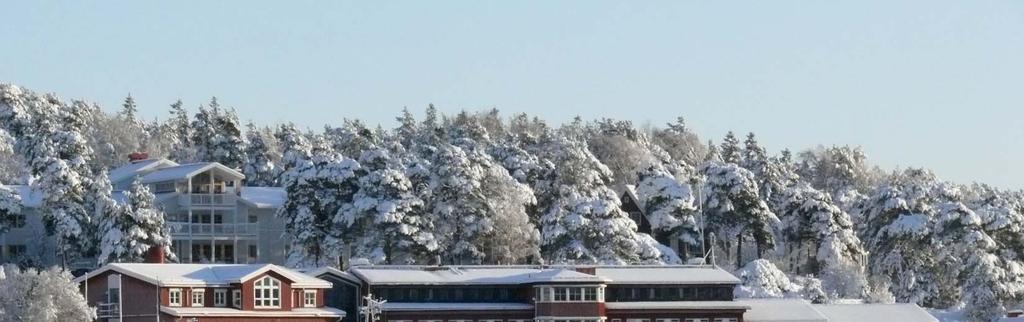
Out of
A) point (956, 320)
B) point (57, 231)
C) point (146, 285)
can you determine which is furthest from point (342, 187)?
point (956, 320)

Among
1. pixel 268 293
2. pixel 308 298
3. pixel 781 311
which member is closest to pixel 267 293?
pixel 268 293

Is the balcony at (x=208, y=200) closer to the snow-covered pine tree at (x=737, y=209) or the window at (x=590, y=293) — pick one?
the snow-covered pine tree at (x=737, y=209)

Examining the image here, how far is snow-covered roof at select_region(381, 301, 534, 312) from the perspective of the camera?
101 meters

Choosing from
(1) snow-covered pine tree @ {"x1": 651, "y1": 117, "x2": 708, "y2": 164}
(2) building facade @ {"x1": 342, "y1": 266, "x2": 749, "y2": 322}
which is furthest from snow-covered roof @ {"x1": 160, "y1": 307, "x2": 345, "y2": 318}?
(1) snow-covered pine tree @ {"x1": 651, "y1": 117, "x2": 708, "y2": 164}

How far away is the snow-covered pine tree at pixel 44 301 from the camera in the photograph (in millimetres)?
88688

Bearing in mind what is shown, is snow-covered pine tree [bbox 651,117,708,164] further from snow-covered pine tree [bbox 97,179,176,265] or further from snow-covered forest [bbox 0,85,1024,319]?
snow-covered pine tree [bbox 97,179,176,265]

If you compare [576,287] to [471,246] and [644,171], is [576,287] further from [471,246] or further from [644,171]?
[644,171]

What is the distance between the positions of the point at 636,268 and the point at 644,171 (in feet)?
77.4

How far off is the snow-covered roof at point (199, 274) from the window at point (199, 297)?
1.02ft

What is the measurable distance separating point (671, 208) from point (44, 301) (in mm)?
46945

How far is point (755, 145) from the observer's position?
14650cm

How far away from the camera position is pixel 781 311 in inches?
4205

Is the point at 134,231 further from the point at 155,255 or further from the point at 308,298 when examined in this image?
the point at 308,298

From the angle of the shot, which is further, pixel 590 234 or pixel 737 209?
pixel 737 209
